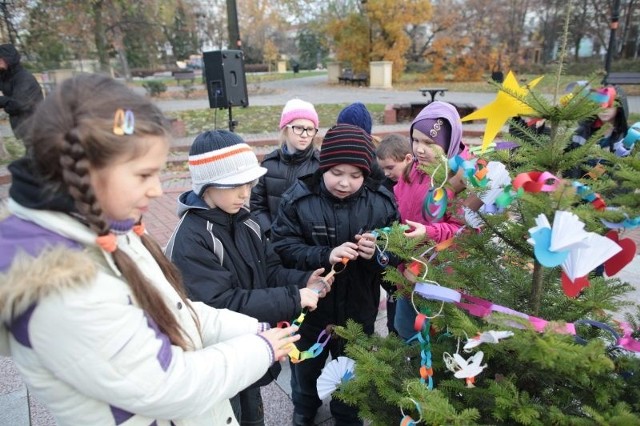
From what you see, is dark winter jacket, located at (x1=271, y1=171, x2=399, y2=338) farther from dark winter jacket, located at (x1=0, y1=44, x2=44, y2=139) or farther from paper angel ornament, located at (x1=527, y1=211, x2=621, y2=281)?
dark winter jacket, located at (x1=0, y1=44, x2=44, y2=139)

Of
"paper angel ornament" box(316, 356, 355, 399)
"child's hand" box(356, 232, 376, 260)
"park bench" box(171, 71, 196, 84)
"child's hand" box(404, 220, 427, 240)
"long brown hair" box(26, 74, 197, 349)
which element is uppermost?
"long brown hair" box(26, 74, 197, 349)

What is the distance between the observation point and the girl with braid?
36.9 inches

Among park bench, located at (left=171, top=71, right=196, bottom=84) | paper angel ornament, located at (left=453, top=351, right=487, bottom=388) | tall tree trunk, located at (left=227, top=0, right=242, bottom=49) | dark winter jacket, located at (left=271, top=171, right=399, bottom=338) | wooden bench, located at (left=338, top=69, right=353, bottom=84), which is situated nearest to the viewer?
paper angel ornament, located at (left=453, top=351, right=487, bottom=388)

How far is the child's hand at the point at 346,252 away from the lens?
1941mm

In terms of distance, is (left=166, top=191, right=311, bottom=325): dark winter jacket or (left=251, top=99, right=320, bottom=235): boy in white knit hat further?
(left=251, top=99, right=320, bottom=235): boy in white knit hat

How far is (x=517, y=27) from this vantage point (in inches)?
1083

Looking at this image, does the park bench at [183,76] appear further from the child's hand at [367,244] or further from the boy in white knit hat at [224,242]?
the child's hand at [367,244]

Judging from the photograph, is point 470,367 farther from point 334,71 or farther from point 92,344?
point 334,71

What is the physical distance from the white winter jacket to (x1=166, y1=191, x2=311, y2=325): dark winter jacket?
0.53 metres

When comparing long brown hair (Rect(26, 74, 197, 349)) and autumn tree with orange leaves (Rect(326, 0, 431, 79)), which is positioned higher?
autumn tree with orange leaves (Rect(326, 0, 431, 79))

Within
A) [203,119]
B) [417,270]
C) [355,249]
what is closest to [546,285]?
[417,270]

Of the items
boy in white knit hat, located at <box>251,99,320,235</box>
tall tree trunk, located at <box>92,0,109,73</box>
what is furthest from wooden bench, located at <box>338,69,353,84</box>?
boy in white knit hat, located at <box>251,99,320,235</box>

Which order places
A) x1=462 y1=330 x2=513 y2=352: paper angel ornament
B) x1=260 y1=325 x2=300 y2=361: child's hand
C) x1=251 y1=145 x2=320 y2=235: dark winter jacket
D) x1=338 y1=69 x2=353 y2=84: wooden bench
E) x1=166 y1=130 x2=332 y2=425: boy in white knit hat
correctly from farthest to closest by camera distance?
x1=338 y1=69 x2=353 y2=84: wooden bench < x1=251 y1=145 x2=320 y2=235: dark winter jacket < x1=166 y1=130 x2=332 y2=425: boy in white knit hat < x1=260 y1=325 x2=300 y2=361: child's hand < x1=462 y1=330 x2=513 y2=352: paper angel ornament

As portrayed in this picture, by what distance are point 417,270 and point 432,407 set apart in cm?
47
